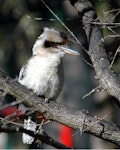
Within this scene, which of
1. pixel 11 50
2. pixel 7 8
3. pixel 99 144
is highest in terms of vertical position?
pixel 7 8

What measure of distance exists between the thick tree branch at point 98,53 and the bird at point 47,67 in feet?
1.27

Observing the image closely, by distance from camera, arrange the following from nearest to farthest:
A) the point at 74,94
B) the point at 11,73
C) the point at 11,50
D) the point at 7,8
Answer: the point at 7,8, the point at 11,50, the point at 74,94, the point at 11,73

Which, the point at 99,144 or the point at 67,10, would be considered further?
the point at 99,144

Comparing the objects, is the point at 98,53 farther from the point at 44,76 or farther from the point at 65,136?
the point at 65,136

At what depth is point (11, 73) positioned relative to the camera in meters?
10.5

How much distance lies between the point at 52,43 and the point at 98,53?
3.47 ft

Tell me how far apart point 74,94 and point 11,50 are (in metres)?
1.24

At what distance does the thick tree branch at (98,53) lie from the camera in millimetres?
4602

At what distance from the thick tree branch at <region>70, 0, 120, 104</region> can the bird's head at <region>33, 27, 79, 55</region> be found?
333 mm

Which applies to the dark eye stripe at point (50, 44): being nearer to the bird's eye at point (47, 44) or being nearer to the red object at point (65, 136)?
the bird's eye at point (47, 44)

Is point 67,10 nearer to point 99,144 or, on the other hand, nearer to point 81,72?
point 81,72

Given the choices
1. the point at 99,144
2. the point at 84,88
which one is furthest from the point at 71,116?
the point at 99,144

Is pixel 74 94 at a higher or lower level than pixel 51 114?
lower

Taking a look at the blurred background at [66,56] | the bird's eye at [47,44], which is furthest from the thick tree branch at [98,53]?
the blurred background at [66,56]
